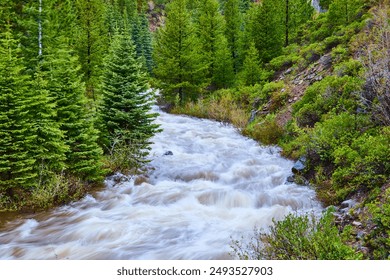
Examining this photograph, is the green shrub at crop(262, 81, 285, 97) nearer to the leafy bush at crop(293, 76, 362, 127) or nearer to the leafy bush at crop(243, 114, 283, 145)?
the leafy bush at crop(243, 114, 283, 145)

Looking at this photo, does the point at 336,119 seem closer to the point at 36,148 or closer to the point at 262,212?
the point at 262,212

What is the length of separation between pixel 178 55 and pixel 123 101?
572 inches

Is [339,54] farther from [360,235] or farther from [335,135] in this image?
[360,235]

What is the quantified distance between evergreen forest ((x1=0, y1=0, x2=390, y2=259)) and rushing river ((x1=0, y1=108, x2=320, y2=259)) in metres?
0.61

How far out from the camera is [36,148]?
945 centimetres

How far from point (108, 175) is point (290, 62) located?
58.1ft

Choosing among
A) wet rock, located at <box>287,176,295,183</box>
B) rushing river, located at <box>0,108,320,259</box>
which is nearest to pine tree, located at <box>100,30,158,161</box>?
rushing river, located at <box>0,108,320,259</box>

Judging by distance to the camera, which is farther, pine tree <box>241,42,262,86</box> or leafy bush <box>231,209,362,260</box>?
pine tree <box>241,42,262,86</box>

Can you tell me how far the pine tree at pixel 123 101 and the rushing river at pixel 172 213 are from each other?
4.99 feet

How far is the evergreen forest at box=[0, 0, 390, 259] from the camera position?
674 centimetres

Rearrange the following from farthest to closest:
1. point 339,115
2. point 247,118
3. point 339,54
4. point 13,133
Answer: point 247,118 < point 339,54 < point 339,115 < point 13,133

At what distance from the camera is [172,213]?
9.28 m

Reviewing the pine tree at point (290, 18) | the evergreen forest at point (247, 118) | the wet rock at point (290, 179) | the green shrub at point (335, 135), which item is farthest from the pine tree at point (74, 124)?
the pine tree at point (290, 18)

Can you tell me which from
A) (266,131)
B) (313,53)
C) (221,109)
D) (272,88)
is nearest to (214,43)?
(221,109)
